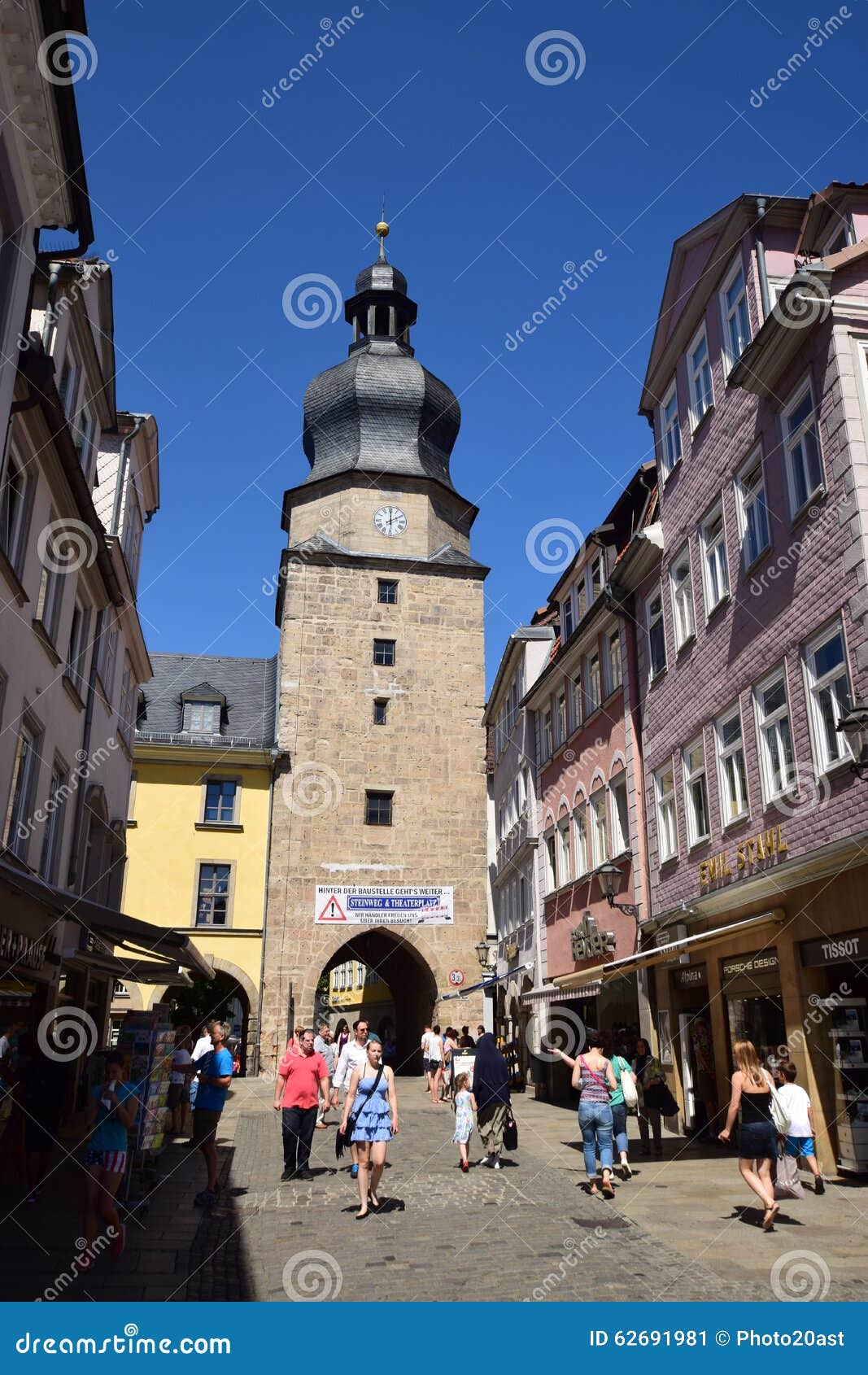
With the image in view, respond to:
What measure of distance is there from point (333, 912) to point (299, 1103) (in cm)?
2117

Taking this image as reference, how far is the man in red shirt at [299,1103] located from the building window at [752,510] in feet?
25.5

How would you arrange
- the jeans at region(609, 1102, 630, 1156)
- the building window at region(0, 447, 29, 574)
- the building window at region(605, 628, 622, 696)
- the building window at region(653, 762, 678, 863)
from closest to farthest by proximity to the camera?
the jeans at region(609, 1102, 630, 1156) < the building window at region(0, 447, 29, 574) < the building window at region(653, 762, 678, 863) < the building window at region(605, 628, 622, 696)

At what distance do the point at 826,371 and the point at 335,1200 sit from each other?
31.5 feet

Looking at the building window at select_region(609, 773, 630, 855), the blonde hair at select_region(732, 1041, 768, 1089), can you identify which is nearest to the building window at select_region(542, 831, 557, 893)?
the building window at select_region(609, 773, 630, 855)

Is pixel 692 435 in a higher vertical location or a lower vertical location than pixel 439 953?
higher

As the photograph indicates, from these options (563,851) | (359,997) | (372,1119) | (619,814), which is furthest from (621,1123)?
(359,997)

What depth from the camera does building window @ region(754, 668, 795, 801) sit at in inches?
494

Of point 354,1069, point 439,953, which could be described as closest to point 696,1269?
point 354,1069

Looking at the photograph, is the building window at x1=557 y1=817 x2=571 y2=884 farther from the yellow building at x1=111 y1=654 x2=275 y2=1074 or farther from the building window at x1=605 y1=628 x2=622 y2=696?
the yellow building at x1=111 y1=654 x2=275 y2=1074

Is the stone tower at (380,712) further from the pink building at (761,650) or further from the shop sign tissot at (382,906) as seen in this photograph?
the pink building at (761,650)

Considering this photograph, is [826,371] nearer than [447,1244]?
No

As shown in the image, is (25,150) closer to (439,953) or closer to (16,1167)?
(16,1167)

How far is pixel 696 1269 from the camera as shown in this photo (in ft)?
22.7

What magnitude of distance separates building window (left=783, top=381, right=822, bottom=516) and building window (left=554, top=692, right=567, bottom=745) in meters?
11.6
